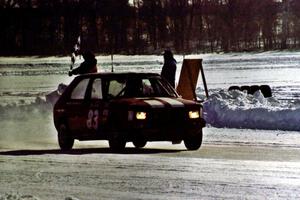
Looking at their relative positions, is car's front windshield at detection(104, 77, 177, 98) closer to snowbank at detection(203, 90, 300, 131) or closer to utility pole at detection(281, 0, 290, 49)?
snowbank at detection(203, 90, 300, 131)

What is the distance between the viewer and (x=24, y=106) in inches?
1053

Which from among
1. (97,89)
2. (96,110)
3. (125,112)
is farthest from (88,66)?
(125,112)

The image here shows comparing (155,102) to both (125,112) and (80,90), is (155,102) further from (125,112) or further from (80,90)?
(80,90)

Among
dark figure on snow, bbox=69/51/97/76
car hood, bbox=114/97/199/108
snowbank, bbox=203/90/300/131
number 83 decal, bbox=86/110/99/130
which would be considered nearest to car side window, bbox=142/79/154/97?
car hood, bbox=114/97/199/108

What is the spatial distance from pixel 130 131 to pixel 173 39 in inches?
2891

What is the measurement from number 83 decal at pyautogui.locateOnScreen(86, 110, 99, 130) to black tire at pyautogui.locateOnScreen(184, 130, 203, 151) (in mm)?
1554

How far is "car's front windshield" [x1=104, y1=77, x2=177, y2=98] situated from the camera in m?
15.6

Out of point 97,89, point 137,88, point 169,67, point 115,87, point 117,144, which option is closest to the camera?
point 117,144

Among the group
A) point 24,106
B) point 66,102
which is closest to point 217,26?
point 24,106

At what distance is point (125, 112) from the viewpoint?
591 inches

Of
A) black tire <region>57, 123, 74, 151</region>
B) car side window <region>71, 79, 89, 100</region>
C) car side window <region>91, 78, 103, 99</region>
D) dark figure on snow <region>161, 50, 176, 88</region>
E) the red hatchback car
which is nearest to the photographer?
the red hatchback car

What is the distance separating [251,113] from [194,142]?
6.02 metres

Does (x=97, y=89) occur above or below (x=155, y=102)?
above

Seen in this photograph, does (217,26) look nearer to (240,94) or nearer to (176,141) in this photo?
(240,94)
